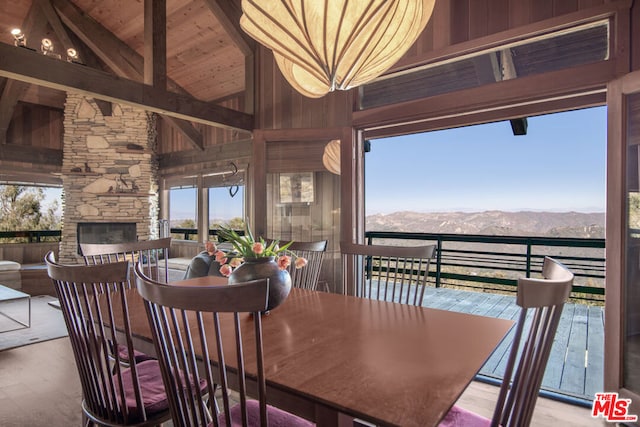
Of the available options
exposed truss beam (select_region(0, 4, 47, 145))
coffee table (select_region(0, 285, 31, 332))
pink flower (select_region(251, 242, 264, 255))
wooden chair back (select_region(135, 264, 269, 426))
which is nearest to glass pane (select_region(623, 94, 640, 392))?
pink flower (select_region(251, 242, 264, 255))

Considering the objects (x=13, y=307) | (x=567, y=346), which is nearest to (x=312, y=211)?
(x=567, y=346)

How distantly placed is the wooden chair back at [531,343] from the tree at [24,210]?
8.68m

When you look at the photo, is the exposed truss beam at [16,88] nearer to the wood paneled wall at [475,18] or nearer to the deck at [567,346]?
the wood paneled wall at [475,18]

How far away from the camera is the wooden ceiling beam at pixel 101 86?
2.84 metres

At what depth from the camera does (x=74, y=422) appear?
2234 millimetres

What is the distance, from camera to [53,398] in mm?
2521

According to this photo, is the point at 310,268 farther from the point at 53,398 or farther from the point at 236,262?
the point at 53,398

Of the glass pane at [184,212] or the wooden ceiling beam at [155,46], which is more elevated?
the wooden ceiling beam at [155,46]

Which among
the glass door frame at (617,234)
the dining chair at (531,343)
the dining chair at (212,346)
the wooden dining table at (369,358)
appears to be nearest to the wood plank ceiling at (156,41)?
the wooden dining table at (369,358)

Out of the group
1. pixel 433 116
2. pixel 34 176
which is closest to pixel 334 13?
pixel 433 116

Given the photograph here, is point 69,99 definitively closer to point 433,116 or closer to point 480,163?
point 433,116

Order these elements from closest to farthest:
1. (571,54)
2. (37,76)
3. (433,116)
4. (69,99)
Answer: (571,54)
(37,76)
(433,116)
(69,99)

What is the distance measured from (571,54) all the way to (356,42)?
1.95 metres

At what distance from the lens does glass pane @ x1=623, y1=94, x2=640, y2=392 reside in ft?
7.51
